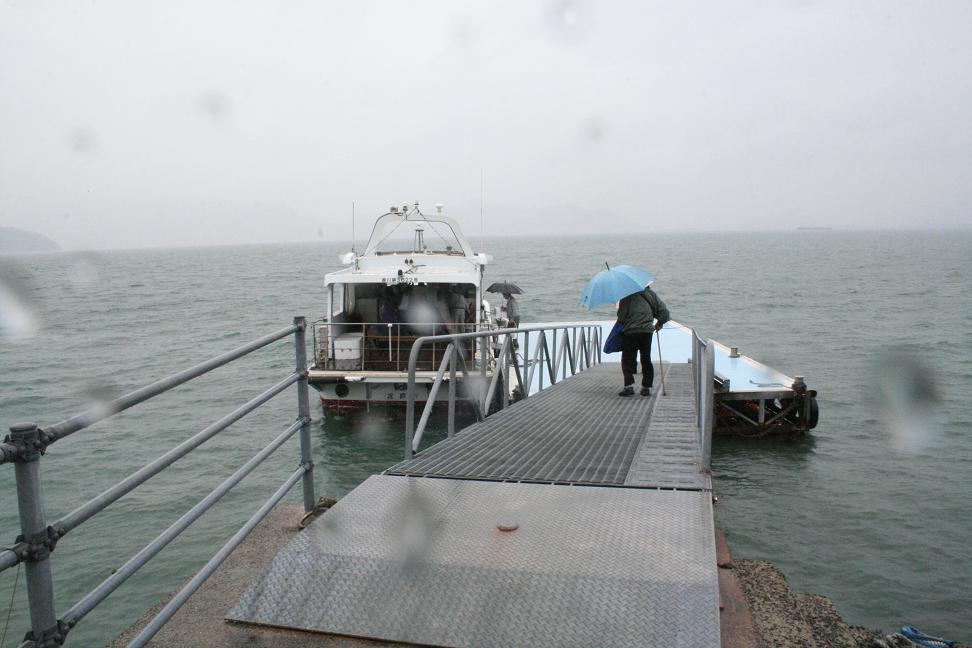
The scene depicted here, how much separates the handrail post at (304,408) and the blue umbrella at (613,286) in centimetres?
460

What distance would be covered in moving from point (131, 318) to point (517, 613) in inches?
1573

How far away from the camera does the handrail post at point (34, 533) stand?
2059 mm

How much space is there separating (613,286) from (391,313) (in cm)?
833

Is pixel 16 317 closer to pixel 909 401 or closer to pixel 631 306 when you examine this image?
pixel 909 401

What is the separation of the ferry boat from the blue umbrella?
5.63 meters

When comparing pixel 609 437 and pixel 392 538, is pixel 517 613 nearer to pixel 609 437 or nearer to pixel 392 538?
pixel 392 538

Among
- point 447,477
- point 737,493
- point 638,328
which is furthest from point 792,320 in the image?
point 447,477

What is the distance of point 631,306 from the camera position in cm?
880

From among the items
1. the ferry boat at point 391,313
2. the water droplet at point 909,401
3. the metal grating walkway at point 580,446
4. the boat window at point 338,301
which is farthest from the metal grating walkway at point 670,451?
the boat window at point 338,301

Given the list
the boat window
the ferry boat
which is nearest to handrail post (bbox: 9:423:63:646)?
the ferry boat

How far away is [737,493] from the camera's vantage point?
39.6 ft

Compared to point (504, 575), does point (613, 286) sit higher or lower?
higher

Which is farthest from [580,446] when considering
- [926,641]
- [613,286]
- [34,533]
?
[34,533]

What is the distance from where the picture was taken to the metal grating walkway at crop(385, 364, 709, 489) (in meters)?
4.93
